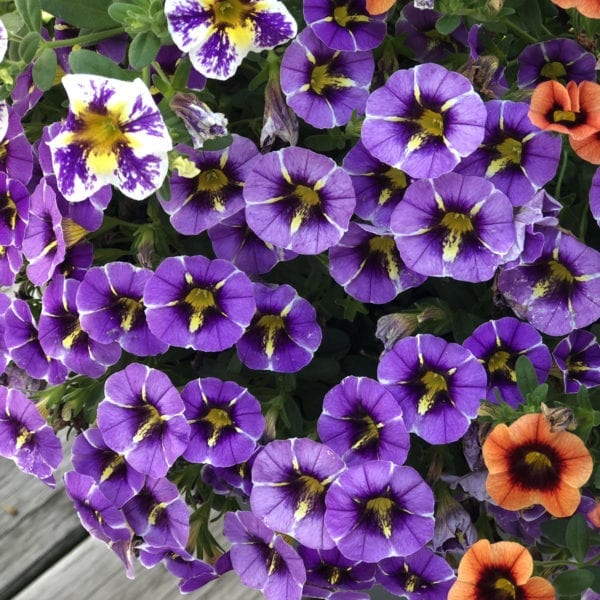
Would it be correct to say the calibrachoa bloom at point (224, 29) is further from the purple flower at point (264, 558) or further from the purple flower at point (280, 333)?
the purple flower at point (264, 558)

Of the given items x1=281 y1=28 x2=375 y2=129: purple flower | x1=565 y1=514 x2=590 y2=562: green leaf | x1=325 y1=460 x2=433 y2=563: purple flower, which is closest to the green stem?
x1=281 y1=28 x2=375 y2=129: purple flower

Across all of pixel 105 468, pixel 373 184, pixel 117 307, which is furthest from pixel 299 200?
pixel 105 468

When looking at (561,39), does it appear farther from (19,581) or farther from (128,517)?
(19,581)

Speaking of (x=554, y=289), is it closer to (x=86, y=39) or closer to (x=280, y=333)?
(x=280, y=333)

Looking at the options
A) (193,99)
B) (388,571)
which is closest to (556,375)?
(388,571)

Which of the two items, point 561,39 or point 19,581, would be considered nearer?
point 561,39

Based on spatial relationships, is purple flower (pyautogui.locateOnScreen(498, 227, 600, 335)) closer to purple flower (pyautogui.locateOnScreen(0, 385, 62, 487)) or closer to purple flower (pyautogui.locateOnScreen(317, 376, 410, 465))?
purple flower (pyautogui.locateOnScreen(317, 376, 410, 465))
